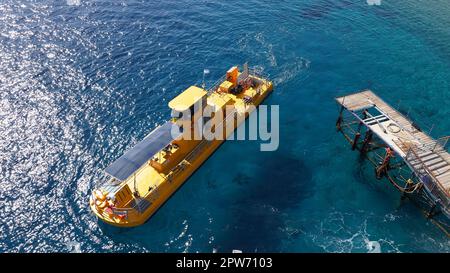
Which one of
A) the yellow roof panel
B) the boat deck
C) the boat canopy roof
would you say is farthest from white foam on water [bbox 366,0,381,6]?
the boat canopy roof

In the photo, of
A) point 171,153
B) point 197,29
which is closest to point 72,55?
point 197,29

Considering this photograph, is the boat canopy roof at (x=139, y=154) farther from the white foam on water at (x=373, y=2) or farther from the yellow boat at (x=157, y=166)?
the white foam on water at (x=373, y=2)

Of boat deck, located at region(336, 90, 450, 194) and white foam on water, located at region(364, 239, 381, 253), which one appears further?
boat deck, located at region(336, 90, 450, 194)

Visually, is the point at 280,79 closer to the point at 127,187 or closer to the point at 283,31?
the point at 283,31

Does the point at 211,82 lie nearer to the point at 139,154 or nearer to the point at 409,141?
the point at 139,154

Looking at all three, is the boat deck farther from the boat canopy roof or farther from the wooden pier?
the boat canopy roof

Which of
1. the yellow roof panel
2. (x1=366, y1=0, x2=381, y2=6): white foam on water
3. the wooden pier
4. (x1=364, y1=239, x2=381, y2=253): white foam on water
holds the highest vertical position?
the yellow roof panel

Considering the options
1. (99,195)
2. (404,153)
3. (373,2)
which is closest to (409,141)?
(404,153)
